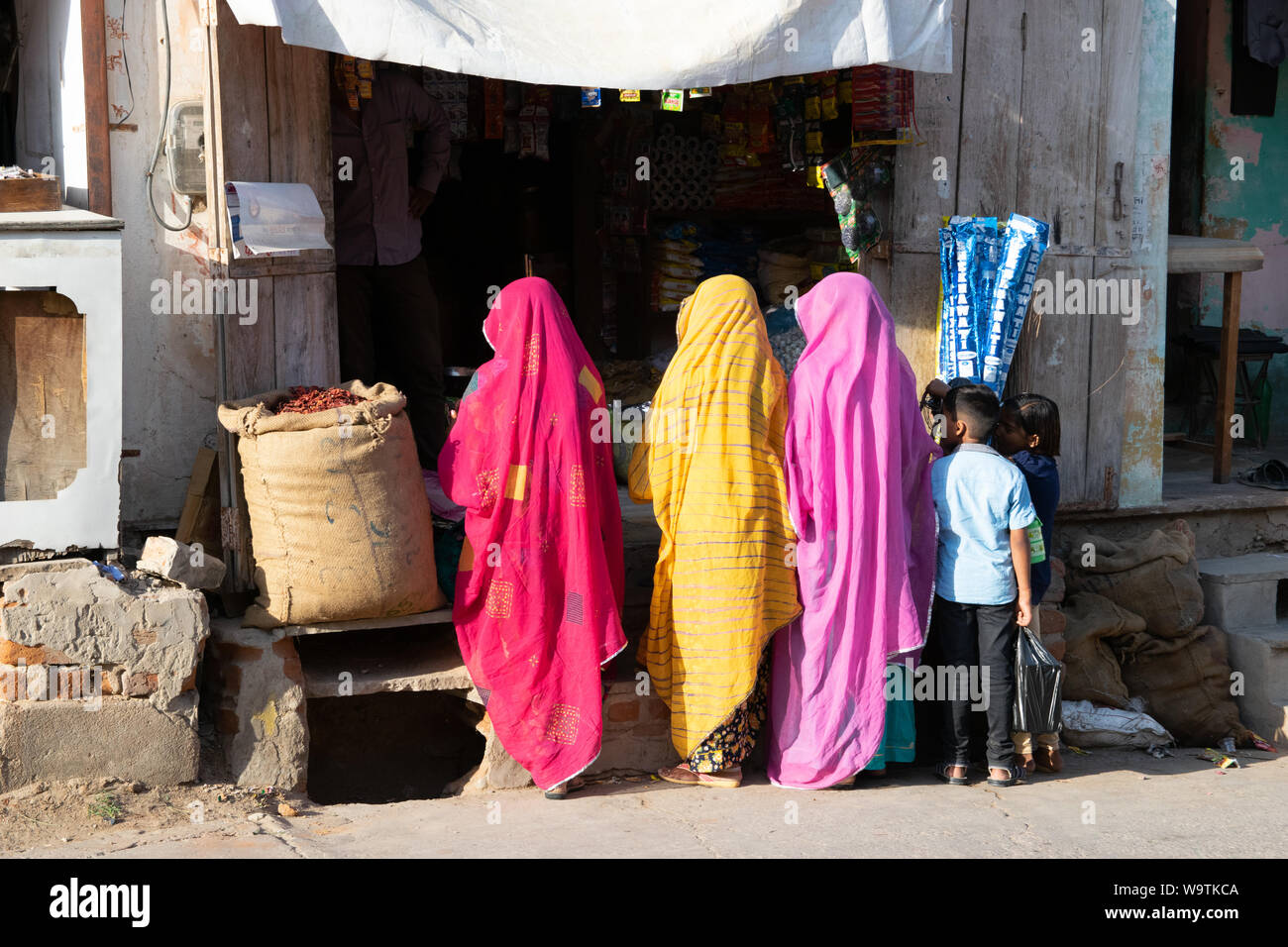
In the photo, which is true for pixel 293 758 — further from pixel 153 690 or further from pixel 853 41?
pixel 853 41

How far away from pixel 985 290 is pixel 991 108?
0.83 m

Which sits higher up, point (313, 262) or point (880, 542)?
point (313, 262)

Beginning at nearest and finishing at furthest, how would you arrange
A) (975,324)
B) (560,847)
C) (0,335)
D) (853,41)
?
(560,847)
(0,335)
(853,41)
(975,324)

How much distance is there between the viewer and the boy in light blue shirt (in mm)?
4824

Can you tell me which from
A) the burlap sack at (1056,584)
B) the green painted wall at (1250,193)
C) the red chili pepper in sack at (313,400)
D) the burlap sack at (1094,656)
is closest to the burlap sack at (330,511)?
the red chili pepper in sack at (313,400)

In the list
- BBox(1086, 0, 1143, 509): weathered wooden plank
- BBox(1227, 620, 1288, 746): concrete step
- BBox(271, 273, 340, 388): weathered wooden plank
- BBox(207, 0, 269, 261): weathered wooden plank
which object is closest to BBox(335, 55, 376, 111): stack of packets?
BBox(207, 0, 269, 261): weathered wooden plank

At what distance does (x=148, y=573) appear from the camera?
15.5 ft

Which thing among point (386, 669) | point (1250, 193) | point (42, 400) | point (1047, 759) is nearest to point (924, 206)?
point (1047, 759)

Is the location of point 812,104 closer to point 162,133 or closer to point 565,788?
point 162,133

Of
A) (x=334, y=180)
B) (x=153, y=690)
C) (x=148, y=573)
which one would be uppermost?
(x=334, y=180)

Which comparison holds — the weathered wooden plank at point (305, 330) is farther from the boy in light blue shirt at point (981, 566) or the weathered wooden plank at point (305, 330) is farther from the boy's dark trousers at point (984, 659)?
the boy's dark trousers at point (984, 659)

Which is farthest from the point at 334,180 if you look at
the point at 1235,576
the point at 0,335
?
the point at 1235,576

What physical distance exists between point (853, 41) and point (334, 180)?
7.82 feet

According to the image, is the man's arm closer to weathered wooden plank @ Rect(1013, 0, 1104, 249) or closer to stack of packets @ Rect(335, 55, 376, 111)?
stack of packets @ Rect(335, 55, 376, 111)
